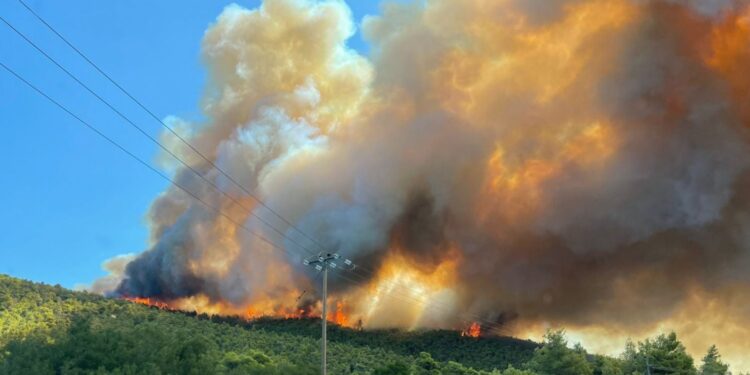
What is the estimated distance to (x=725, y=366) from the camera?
329 feet

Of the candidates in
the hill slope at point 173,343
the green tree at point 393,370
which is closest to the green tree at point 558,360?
the hill slope at point 173,343

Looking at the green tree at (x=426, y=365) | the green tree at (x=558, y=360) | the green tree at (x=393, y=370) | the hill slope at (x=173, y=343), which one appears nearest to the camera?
the hill slope at (x=173, y=343)

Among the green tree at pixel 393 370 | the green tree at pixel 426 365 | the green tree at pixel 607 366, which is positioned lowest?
the green tree at pixel 393 370

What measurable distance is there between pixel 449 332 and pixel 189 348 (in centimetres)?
8729

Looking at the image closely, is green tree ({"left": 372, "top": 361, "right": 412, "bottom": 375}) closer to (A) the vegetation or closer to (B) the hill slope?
(A) the vegetation

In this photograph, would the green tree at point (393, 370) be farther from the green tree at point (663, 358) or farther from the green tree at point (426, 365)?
the green tree at point (663, 358)

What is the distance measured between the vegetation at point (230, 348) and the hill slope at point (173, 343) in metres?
0.08

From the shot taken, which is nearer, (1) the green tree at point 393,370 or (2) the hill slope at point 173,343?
(2) the hill slope at point 173,343

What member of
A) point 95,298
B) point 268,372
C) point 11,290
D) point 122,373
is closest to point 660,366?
point 268,372

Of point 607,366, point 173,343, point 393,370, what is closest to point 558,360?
point 607,366

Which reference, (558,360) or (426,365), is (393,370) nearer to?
(426,365)

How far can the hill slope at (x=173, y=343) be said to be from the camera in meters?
35.2

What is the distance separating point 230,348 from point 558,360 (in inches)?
1794

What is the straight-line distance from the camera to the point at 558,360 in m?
90.5
